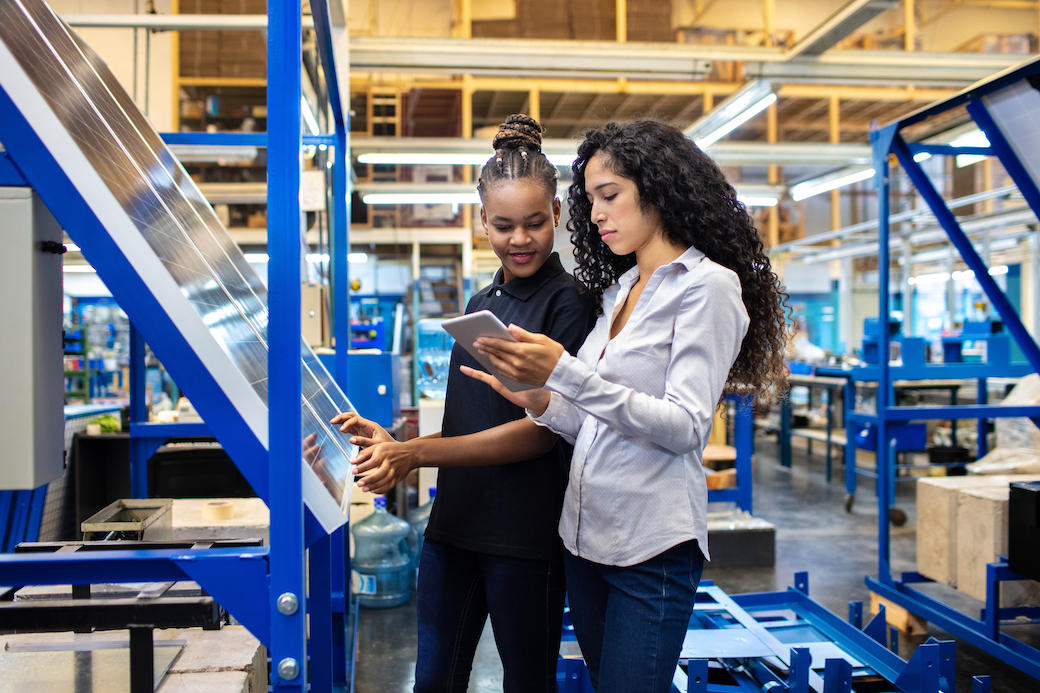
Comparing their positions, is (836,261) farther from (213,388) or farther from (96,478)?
(213,388)

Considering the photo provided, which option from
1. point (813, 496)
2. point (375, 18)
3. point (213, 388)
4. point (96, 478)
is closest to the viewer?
point (213, 388)

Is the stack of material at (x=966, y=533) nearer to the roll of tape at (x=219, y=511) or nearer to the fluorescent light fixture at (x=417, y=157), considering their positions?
the roll of tape at (x=219, y=511)

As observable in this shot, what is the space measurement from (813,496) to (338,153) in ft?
17.0

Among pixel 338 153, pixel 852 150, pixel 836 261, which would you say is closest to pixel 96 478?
pixel 338 153

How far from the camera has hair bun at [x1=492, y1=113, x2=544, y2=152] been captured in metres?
1.38

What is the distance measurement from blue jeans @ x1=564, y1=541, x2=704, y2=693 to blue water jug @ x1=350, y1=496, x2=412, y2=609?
106 inches

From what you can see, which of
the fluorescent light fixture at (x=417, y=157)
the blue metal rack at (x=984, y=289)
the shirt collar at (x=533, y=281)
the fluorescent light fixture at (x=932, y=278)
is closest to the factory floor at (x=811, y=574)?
the blue metal rack at (x=984, y=289)

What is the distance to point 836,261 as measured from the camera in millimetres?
15180

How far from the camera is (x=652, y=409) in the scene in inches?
41.4

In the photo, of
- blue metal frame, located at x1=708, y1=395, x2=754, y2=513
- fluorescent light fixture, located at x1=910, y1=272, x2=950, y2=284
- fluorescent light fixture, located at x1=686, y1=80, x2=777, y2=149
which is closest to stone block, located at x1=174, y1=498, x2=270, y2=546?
blue metal frame, located at x1=708, y1=395, x2=754, y2=513

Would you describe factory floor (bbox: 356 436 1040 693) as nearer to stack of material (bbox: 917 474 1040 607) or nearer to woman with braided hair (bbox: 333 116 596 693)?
stack of material (bbox: 917 474 1040 607)

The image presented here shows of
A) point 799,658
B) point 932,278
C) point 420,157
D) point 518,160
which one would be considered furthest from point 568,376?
point 932,278

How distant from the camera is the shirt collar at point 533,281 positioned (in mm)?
1398

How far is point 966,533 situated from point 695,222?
8.43 feet
